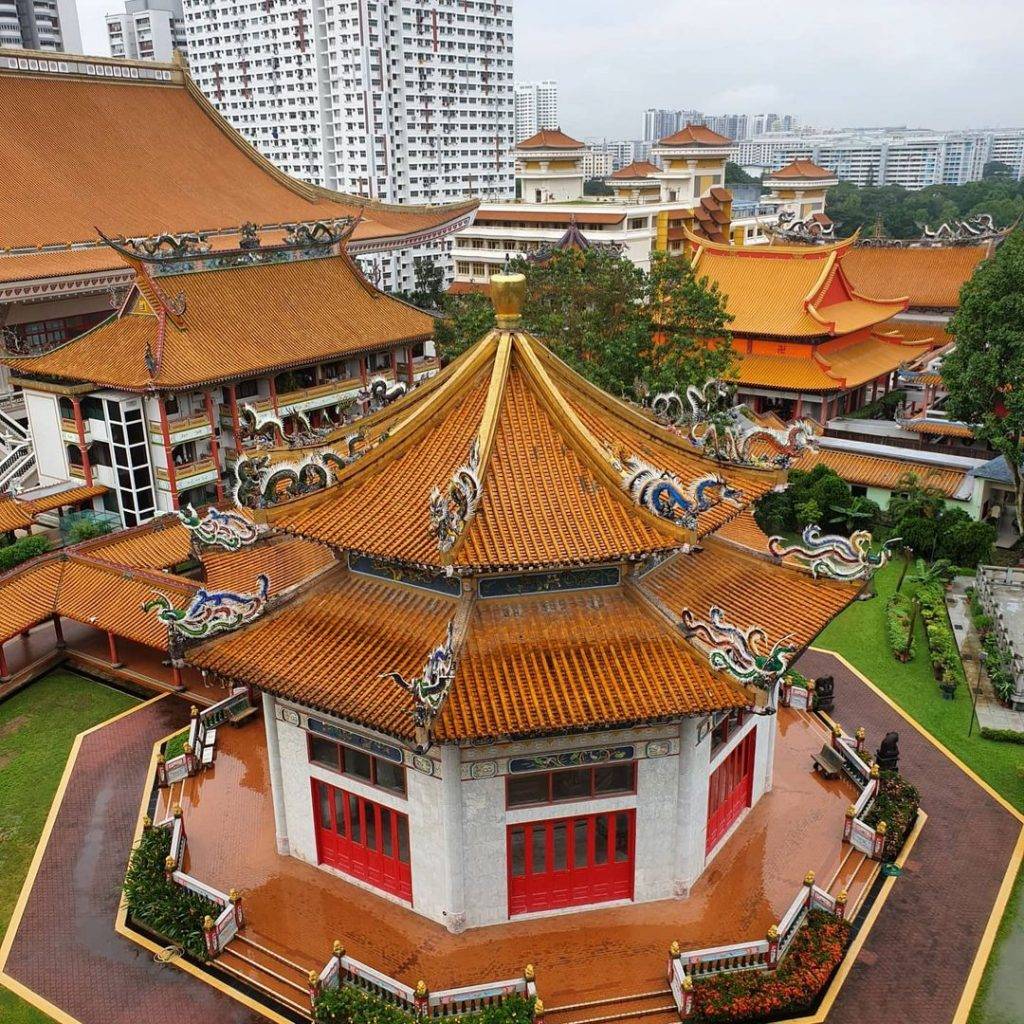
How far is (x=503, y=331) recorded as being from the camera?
→ 1698 centimetres

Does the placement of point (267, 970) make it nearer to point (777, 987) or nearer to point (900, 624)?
point (777, 987)

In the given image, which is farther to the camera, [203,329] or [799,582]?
[203,329]

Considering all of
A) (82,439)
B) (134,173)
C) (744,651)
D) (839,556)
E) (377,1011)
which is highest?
(134,173)

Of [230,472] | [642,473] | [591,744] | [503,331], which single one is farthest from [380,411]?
[230,472]

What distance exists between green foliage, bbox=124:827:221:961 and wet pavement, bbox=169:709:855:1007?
70 centimetres

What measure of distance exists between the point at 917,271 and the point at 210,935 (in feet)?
192

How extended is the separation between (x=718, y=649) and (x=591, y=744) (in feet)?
8.92

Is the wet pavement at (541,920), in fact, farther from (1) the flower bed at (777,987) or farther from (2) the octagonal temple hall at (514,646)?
(1) the flower bed at (777,987)

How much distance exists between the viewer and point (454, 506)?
14.3 m

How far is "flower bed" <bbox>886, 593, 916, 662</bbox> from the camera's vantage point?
2719 cm

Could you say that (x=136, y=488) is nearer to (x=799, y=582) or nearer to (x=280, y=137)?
(x=799, y=582)

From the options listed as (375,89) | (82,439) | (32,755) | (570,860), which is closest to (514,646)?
(570,860)

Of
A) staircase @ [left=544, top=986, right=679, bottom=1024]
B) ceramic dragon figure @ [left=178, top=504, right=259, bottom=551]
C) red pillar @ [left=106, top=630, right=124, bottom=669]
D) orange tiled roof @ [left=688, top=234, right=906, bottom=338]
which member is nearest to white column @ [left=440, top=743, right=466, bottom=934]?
staircase @ [left=544, top=986, right=679, bottom=1024]

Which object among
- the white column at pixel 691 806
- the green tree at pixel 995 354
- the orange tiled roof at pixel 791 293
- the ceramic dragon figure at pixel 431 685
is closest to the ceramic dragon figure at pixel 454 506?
the ceramic dragon figure at pixel 431 685
